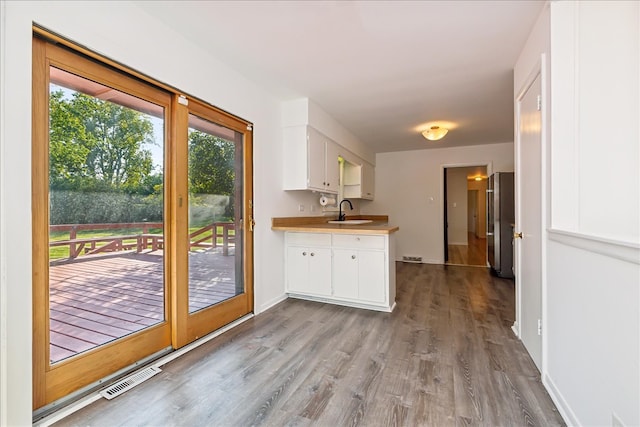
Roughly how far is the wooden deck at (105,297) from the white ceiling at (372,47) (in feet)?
5.49

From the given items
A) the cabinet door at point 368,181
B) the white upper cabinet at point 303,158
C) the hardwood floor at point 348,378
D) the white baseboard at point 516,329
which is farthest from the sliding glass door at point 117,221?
the cabinet door at point 368,181

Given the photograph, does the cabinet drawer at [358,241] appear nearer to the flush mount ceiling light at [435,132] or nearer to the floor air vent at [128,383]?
the floor air vent at [128,383]

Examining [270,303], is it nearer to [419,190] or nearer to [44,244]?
[44,244]

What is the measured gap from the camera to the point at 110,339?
1.79 metres

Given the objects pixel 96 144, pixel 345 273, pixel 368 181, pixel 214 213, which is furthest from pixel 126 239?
pixel 368 181

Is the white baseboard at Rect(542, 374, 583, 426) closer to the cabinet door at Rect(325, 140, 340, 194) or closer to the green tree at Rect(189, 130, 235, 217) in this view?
the green tree at Rect(189, 130, 235, 217)

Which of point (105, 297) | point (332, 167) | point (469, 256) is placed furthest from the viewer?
point (469, 256)

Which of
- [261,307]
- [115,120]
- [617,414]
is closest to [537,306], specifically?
[617,414]

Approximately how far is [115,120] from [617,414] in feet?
9.47

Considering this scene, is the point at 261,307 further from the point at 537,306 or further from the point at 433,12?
the point at 433,12

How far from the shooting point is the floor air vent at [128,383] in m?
1.64

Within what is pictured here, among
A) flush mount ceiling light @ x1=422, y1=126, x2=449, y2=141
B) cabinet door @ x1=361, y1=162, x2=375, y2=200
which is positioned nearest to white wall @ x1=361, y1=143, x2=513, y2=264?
cabinet door @ x1=361, y1=162, x2=375, y2=200

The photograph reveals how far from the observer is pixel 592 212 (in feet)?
4.90

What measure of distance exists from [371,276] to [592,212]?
6.35 ft
